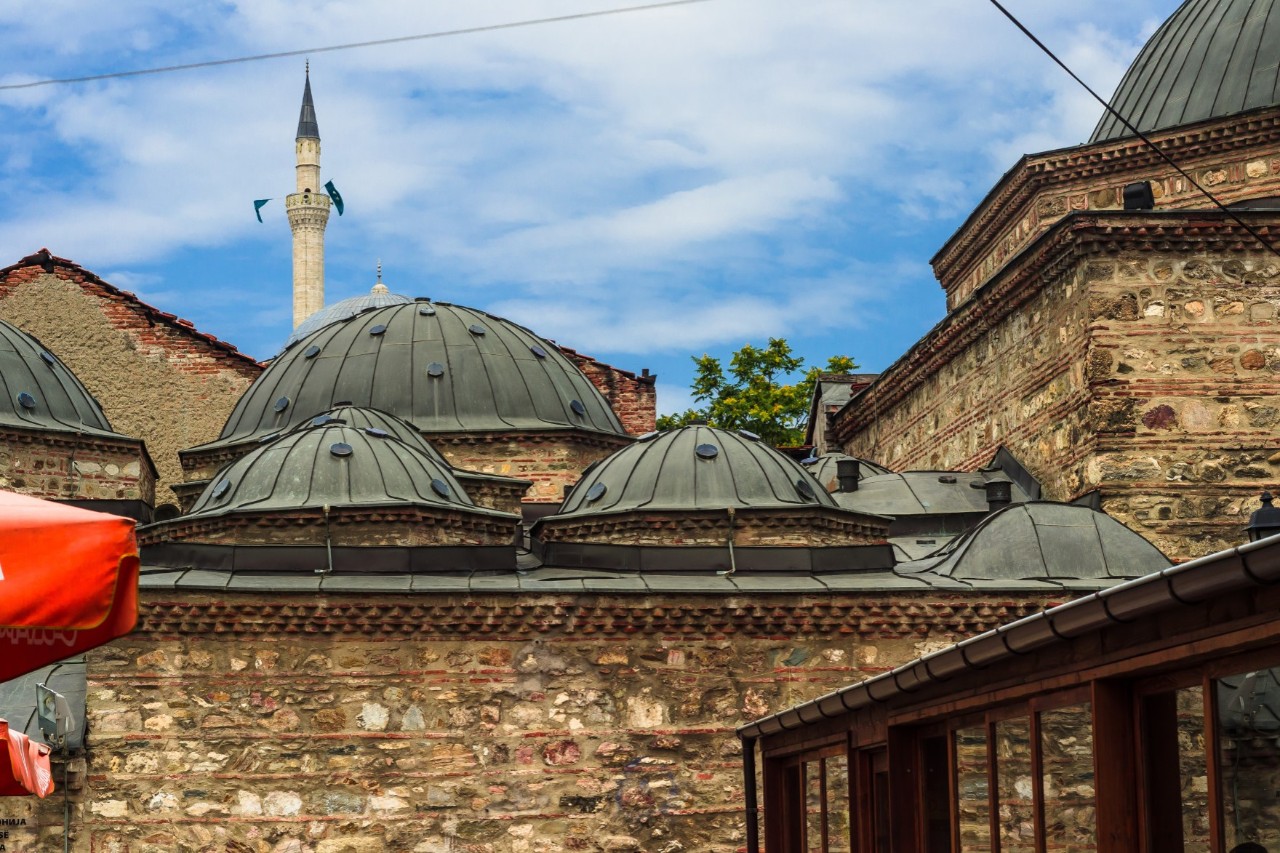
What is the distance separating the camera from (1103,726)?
288 inches

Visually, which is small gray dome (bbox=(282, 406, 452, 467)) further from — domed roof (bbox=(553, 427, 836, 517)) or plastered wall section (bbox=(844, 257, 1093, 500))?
plastered wall section (bbox=(844, 257, 1093, 500))

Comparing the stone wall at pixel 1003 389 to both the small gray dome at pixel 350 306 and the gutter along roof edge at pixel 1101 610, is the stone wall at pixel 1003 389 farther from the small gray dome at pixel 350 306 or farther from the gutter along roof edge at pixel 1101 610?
the small gray dome at pixel 350 306

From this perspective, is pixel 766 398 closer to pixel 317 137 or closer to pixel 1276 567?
pixel 317 137

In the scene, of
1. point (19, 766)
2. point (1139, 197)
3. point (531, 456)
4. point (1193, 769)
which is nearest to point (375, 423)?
point (531, 456)

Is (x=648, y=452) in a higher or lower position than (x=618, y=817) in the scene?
higher

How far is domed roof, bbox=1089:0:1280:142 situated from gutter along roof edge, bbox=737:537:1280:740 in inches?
550

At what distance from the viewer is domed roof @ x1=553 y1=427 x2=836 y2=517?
63.6ft

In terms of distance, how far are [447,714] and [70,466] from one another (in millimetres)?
9338

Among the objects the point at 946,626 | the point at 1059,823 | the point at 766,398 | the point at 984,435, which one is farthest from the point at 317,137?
the point at 1059,823

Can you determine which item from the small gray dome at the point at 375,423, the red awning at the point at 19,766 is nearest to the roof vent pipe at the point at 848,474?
the small gray dome at the point at 375,423

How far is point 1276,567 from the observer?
19.7 feet

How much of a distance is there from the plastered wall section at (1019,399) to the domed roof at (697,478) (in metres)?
2.43

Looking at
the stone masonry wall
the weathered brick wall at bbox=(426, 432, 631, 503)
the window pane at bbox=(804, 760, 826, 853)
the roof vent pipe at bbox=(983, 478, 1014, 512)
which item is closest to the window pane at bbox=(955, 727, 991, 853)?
the window pane at bbox=(804, 760, 826, 853)

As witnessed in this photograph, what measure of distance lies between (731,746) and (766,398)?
2248 cm
